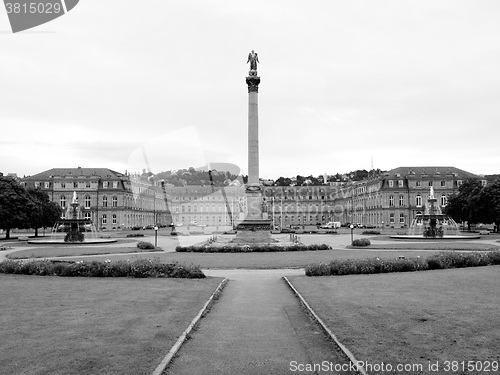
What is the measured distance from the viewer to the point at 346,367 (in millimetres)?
9766

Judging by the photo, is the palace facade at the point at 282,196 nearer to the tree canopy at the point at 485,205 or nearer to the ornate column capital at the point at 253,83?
the tree canopy at the point at 485,205

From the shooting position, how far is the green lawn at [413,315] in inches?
412

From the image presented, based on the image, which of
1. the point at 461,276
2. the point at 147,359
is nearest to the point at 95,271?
the point at 147,359

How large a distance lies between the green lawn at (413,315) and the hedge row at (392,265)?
228cm

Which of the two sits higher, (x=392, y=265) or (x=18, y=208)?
(x=18, y=208)

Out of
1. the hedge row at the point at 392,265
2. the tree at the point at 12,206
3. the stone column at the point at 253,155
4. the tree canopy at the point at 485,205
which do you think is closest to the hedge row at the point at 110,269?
the hedge row at the point at 392,265

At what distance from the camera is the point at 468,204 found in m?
83.4

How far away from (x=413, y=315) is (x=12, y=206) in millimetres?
69127

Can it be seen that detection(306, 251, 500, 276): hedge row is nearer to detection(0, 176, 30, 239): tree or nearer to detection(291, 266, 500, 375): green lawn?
detection(291, 266, 500, 375): green lawn

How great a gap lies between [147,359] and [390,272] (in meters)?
19.5

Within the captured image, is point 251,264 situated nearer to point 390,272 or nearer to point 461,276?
point 390,272

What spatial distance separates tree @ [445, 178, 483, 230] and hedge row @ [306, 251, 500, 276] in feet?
180

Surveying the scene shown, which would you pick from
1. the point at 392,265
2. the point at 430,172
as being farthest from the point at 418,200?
the point at 392,265

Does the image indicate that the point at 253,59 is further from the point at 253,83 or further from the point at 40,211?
the point at 40,211
